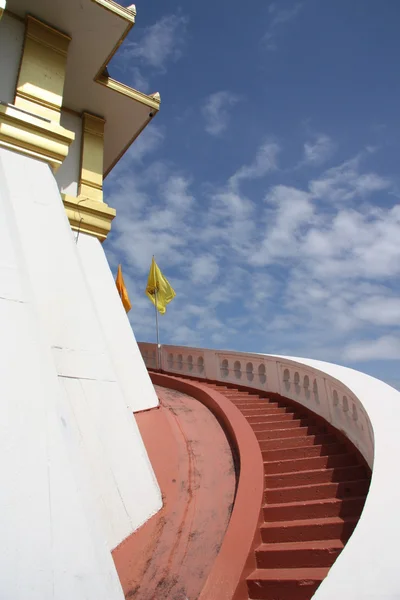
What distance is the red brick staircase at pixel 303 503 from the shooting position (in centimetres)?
313

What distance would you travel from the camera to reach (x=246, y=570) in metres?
3.18

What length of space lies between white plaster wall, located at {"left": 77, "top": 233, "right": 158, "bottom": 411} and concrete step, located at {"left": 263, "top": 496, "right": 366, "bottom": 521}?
7.39 feet

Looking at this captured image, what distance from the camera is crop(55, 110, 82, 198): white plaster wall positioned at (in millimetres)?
6781

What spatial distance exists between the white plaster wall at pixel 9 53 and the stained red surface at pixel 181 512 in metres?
5.03

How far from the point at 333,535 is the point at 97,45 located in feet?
25.3

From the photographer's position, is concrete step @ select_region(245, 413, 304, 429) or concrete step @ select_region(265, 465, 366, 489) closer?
concrete step @ select_region(265, 465, 366, 489)

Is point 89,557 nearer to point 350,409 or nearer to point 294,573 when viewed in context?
point 294,573

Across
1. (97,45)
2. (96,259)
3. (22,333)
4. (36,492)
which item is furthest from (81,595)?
(97,45)

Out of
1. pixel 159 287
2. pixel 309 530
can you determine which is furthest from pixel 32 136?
pixel 159 287

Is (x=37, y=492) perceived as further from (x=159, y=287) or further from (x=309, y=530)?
(x=159, y=287)

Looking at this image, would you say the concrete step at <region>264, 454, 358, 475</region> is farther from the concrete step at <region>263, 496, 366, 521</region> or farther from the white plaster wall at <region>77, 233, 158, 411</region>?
the white plaster wall at <region>77, 233, 158, 411</region>

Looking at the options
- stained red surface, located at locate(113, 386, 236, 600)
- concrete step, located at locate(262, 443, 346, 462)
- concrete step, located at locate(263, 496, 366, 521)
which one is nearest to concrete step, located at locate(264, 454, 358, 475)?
concrete step, located at locate(262, 443, 346, 462)

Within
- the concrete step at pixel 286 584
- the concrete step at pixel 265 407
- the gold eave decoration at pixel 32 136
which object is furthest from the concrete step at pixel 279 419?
the gold eave decoration at pixel 32 136

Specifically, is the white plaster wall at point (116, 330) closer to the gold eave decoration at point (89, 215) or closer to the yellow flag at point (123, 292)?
the gold eave decoration at point (89, 215)
